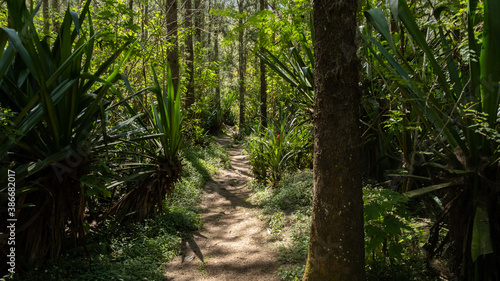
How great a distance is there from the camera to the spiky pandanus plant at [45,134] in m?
1.82

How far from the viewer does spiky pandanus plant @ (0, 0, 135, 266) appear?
5.98 feet

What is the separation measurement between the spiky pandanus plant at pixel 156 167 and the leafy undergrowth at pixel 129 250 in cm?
15

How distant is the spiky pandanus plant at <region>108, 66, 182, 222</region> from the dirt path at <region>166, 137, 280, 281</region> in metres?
0.59

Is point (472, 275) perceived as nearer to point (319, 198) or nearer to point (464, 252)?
point (464, 252)

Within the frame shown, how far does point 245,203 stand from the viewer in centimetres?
470

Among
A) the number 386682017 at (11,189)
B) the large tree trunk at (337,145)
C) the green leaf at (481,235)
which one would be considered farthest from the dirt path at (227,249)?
the green leaf at (481,235)

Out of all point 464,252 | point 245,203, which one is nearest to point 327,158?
point 464,252

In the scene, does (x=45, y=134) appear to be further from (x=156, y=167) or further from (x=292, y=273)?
(x=292, y=273)

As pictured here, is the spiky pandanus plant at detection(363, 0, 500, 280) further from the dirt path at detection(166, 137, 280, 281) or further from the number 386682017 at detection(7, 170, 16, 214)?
the number 386682017 at detection(7, 170, 16, 214)

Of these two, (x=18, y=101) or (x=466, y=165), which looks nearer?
(x=466, y=165)

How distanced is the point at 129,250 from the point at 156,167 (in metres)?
0.95

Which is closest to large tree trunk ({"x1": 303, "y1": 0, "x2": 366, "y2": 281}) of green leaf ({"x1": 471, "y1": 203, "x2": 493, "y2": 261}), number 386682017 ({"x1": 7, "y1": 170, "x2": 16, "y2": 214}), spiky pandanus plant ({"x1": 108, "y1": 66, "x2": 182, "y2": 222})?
green leaf ({"x1": 471, "y1": 203, "x2": 493, "y2": 261})

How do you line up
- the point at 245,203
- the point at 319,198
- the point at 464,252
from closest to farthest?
the point at 464,252
the point at 319,198
the point at 245,203

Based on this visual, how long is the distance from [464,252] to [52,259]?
2.57 m
